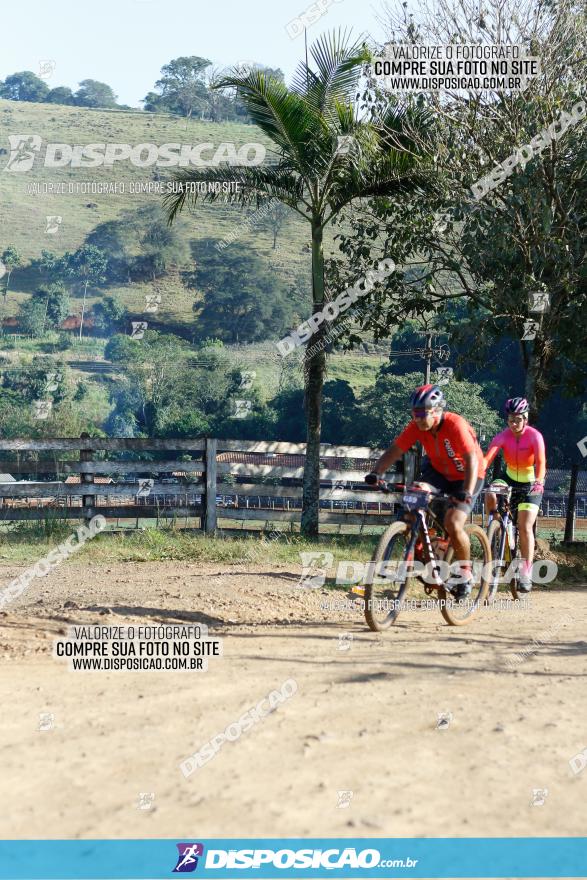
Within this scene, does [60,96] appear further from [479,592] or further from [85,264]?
[479,592]

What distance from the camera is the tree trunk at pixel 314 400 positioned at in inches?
664

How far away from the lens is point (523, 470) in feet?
35.0

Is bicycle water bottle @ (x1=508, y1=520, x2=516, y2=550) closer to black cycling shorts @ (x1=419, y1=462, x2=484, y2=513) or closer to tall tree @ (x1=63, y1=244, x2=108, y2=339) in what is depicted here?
black cycling shorts @ (x1=419, y1=462, x2=484, y2=513)

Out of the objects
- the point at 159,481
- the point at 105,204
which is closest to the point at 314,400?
the point at 159,481

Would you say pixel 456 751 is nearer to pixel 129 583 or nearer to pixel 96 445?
pixel 129 583

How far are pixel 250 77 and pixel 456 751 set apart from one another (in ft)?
41.9

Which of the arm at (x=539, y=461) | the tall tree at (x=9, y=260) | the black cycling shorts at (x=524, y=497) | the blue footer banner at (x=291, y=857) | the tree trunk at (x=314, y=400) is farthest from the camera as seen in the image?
the tall tree at (x=9, y=260)

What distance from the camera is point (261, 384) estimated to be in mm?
92562

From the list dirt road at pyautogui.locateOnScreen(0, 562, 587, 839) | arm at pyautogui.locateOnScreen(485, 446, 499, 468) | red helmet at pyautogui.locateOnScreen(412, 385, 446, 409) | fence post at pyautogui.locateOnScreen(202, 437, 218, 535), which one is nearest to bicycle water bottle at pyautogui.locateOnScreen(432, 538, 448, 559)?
dirt road at pyautogui.locateOnScreen(0, 562, 587, 839)

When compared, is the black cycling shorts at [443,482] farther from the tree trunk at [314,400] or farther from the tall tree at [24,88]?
the tall tree at [24,88]

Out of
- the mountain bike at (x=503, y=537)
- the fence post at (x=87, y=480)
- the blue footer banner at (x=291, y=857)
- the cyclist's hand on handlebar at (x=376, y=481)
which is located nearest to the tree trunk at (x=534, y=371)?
the mountain bike at (x=503, y=537)

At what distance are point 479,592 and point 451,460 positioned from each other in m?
1.60

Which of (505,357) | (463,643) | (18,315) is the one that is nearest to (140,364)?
(18,315)

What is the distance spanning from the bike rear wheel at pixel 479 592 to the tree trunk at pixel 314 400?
22.2ft
